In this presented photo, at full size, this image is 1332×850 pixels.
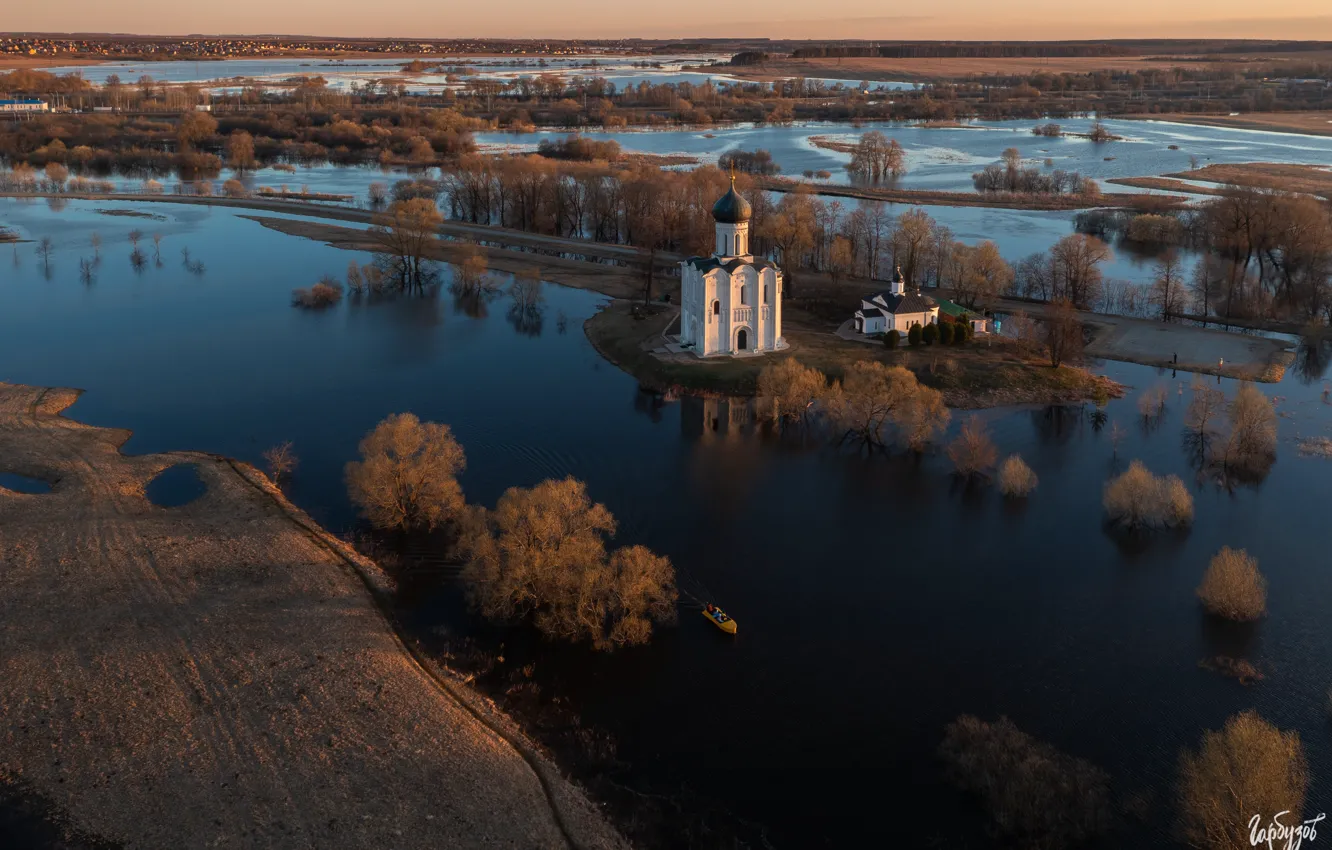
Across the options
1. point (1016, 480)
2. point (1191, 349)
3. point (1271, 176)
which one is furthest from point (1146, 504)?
point (1271, 176)

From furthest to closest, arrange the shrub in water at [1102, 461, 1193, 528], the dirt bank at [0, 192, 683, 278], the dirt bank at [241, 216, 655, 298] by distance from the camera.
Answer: the dirt bank at [0, 192, 683, 278] → the dirt bank at [241, 216, 655, 298] → the shrub in water at [1102, 461, 1193, 528]

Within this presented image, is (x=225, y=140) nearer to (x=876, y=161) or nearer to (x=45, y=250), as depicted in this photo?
(x=45, y=250)

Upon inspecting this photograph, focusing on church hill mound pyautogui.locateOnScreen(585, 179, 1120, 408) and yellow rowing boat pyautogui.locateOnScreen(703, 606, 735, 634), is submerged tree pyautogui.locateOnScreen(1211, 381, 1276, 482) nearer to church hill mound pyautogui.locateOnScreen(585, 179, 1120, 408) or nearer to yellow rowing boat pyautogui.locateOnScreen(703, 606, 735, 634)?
church hill mound pyautogui.locateOnScreen(585, 179, 1120, 408)

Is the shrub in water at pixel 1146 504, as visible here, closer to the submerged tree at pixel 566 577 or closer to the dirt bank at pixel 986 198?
the submerged tree at pixel 566 577

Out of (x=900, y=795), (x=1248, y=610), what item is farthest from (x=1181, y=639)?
(x=900, y=795)

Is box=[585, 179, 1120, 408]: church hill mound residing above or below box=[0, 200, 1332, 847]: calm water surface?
above

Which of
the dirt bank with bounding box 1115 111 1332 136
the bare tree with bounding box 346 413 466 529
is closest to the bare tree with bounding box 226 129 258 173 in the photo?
the bare tree with bounding box 346 413 466 529

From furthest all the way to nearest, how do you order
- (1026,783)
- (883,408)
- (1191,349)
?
(1191,349)
(883,408)
(1026,783)

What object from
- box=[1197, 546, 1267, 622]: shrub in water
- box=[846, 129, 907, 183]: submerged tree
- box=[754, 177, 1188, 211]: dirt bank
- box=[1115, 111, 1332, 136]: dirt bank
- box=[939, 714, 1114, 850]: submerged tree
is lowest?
box=[939, 714, 1114, 850]: submerged tree
